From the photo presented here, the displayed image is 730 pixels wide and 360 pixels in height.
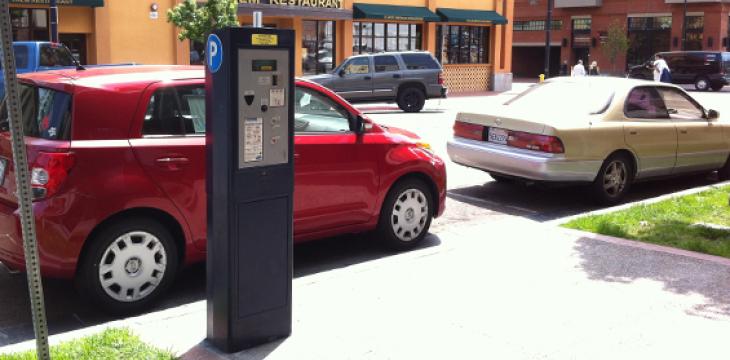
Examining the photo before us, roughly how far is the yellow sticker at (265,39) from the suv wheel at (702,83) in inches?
1593

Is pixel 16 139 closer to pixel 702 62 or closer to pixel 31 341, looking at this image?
pixel 31 341

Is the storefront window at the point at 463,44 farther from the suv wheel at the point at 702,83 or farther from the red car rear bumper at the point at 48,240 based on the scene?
the red car rear bumper at the point at 48,240

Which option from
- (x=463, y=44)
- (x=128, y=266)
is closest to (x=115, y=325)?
(x=128, y=266)

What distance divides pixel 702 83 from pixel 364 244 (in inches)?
1488

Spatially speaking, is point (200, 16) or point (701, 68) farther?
point (701, 68)

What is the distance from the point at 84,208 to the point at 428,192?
3258 mm

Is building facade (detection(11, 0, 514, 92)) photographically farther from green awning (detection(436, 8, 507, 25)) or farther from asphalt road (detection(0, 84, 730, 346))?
asphalt road (detection(0, 84, 730, 346))

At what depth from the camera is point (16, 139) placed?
10.1 feet

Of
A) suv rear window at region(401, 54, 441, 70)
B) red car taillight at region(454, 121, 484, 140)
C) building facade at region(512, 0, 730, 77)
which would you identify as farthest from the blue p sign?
building facade at region(512, 0, 730, 77)

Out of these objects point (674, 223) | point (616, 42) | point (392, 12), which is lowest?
point (674, 223)

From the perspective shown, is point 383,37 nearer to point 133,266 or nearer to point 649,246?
point 649,246

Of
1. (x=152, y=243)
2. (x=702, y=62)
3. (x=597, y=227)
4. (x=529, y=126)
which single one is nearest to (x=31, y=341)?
(x=152, y=243)

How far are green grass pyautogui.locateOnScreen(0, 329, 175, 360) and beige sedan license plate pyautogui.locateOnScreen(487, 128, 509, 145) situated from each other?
5.83 metres

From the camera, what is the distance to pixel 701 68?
1593 inches
